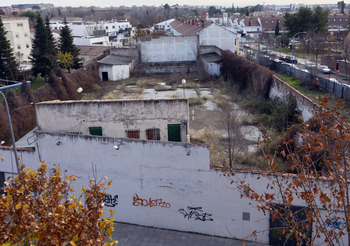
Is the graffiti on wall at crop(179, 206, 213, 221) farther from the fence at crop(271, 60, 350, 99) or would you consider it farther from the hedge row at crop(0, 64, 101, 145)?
the fence at crop(271, 60, 350, 99)

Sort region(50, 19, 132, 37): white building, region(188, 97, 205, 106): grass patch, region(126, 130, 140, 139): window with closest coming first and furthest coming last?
region(126, 130, 140, 139): window < region(188, 97, 205, 106): grass patch < region(50, 19, 132, 37): white building

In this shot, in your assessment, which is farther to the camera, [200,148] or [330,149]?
[200,148]

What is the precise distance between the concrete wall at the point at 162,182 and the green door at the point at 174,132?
4.09 meters

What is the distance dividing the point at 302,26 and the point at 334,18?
2924 centimetres

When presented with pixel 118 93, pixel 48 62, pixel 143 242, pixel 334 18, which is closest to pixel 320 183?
pixel 143 242

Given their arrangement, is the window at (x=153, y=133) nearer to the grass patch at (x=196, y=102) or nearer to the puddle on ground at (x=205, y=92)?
the grass patch at (x=196, y=102)

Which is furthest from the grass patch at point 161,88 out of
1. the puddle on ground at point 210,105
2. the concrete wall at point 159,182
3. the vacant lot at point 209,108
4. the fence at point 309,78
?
the concrete wall at point 159,182

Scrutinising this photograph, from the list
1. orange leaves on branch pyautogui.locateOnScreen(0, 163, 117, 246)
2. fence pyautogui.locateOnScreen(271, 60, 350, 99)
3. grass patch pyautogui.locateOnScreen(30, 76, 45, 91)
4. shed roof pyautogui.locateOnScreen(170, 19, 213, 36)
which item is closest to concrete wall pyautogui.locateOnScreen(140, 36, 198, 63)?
shed roof pyautogui.locateOnScreen(170, 19, 213, 36)

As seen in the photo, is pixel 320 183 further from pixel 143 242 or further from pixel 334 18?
pixel 334 18

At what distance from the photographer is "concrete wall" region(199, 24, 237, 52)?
134 feet

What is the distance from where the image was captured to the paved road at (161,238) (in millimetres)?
11062

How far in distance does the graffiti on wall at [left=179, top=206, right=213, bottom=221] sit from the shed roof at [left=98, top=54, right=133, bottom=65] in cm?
2767

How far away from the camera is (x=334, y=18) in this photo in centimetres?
7169

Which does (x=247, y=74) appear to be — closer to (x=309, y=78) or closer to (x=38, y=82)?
(x=309, y=78)
